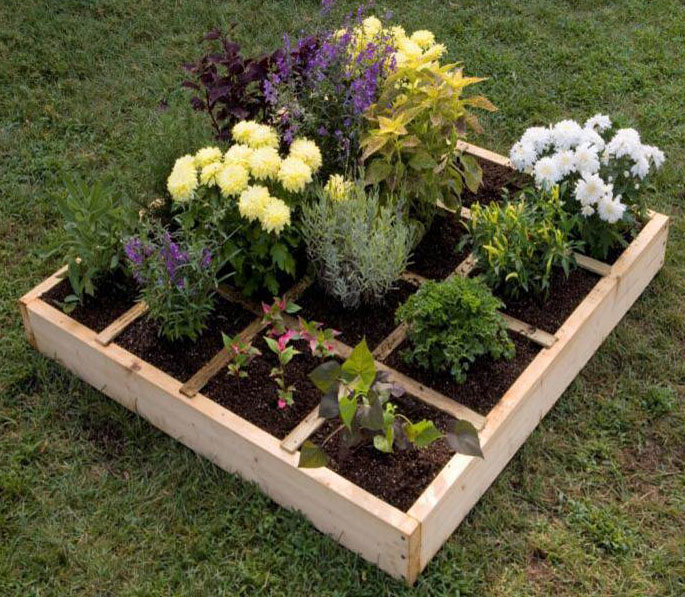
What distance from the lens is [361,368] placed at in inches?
134

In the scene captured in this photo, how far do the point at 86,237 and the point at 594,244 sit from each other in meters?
2.07

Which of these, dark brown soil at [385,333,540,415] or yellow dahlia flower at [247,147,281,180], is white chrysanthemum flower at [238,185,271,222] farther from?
dark brown soil at [385,333,540,415]

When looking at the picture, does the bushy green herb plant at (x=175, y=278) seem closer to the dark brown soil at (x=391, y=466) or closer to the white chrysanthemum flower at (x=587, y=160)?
the dark brown soil at (x=391, y=466)

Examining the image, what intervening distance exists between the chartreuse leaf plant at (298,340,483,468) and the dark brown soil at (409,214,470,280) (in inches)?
33.1

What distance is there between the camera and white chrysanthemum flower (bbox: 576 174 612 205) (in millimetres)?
4062

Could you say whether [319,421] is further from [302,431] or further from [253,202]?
[253,202]

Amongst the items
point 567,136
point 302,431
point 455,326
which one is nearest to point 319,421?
point 302,431

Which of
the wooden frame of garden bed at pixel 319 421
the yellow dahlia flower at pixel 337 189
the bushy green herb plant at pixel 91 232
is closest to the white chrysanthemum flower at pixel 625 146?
the wooden frame of garden bed at pixel 319 421

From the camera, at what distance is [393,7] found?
6559 millimetres

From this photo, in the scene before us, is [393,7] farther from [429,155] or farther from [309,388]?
[309,388]

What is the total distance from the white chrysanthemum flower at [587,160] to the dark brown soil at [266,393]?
135cm

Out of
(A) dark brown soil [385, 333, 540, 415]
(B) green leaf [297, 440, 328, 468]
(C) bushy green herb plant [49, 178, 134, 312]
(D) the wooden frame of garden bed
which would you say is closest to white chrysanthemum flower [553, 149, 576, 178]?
(D) the wooden frame of garden bed

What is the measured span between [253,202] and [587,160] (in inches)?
54.8

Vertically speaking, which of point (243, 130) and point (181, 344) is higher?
point (243, 130)
